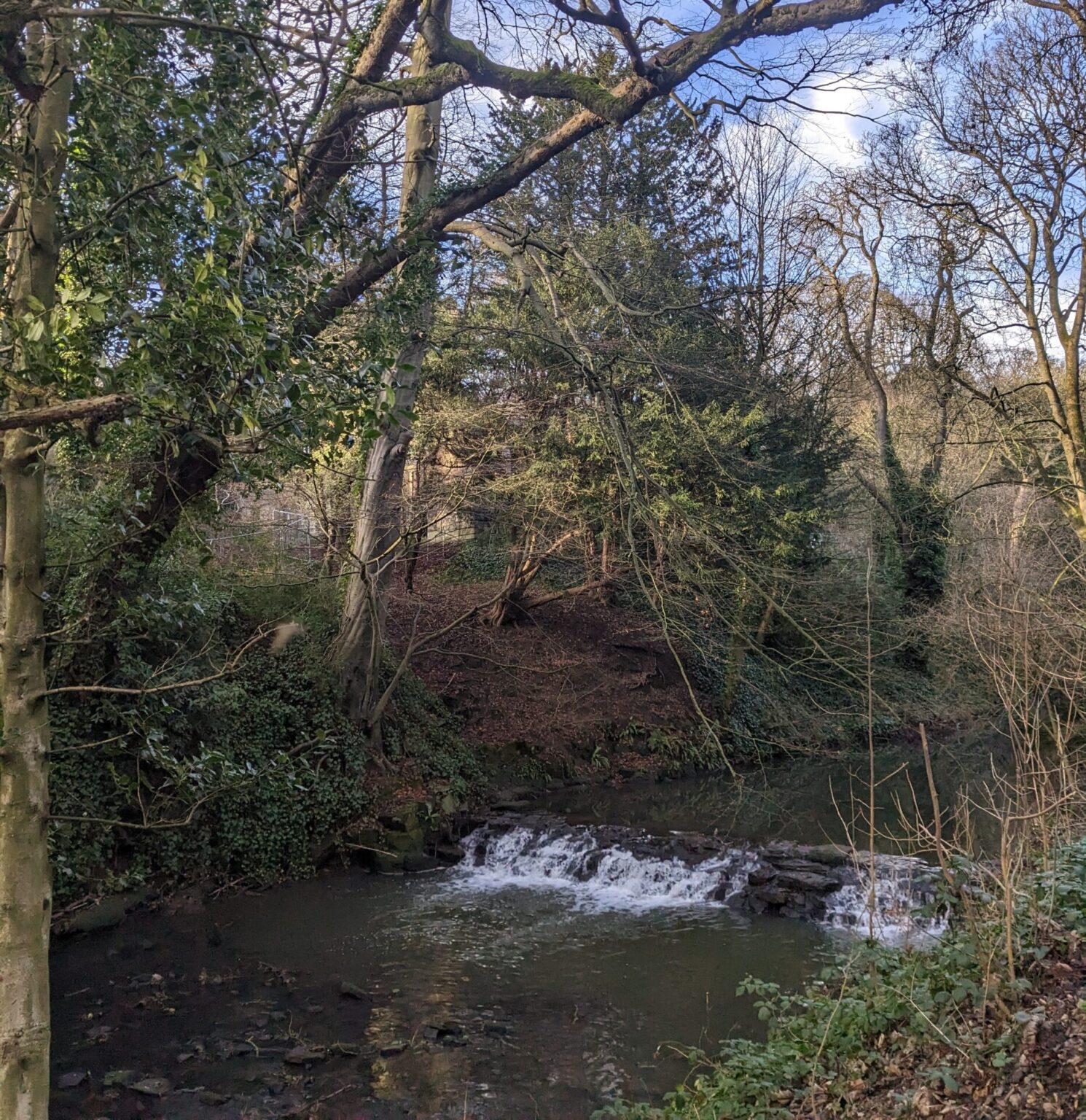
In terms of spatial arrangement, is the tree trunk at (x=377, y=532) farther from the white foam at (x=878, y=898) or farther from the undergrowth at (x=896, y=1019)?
the undergrowth at (x=896, y=1019)

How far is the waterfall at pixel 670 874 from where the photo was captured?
9.59m

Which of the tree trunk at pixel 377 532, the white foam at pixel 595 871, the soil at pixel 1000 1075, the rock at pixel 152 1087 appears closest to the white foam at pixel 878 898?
the white foam at pixel 595 871

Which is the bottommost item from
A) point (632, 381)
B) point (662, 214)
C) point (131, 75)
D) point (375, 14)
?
point (131, 75)

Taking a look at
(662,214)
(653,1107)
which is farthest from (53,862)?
(662,214)

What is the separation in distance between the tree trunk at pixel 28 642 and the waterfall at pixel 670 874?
749cm

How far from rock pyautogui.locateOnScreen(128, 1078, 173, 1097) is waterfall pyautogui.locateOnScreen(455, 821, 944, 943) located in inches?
197

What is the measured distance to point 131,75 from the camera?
3502 millimetres

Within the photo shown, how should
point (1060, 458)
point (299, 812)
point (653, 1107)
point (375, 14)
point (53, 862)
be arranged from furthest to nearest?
point (1060, 458)
point (299, 812)
point (375, 14)
point (653, 1107)
point (53, 862)

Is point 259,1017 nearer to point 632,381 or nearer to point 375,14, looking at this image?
point 375,14

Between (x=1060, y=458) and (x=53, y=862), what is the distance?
1426cm

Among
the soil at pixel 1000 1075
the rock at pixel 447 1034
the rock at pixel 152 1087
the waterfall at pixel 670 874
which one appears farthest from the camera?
the waterfall at pixel 670 874

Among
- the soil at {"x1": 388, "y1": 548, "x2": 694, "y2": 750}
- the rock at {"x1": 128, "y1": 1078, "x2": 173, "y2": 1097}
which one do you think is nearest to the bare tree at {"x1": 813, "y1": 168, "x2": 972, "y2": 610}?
the soil at {"x1": 388, "y1": 548, "x2": 694, "y2": 750}

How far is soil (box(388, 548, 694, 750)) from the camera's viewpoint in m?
15.4

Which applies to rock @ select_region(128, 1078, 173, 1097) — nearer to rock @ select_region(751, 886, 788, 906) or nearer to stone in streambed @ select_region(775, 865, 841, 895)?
rock @ select_region(751, 886, 788, 906)
